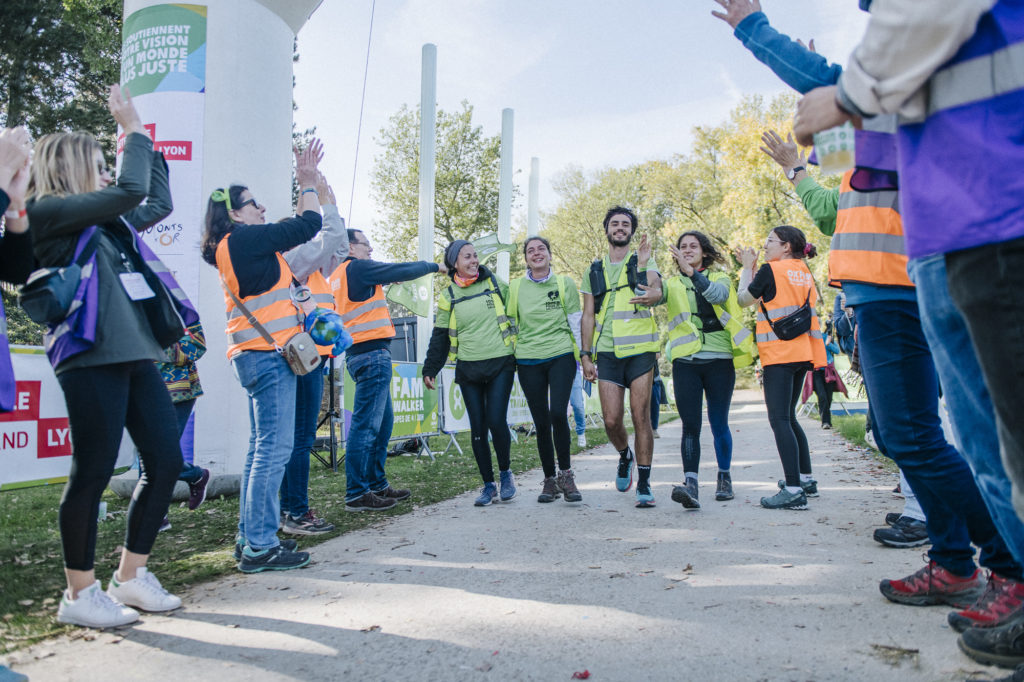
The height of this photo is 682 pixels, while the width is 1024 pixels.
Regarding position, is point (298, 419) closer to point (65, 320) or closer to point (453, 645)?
point (65, 320)

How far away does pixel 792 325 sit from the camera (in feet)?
18.2

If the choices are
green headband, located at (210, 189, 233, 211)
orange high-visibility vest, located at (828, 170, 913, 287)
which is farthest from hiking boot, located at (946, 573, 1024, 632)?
green headband, located at (210, 189, 233, 211)

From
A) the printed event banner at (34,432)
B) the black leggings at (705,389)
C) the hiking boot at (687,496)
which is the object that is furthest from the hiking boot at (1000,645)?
the printed event banner at (34,432)

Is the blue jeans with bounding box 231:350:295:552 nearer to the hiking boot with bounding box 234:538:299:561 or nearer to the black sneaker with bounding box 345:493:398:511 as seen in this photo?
the hiking boot with bounding box 234:538:299:561

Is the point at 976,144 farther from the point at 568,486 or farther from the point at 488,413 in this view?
the point at 488,413

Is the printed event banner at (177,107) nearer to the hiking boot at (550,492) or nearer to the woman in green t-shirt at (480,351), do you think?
the woman in green t-shirt at (480,351)

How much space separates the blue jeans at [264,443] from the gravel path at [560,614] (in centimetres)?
27

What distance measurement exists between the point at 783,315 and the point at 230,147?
17.6 feet

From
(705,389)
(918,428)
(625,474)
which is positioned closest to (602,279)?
(705,389)

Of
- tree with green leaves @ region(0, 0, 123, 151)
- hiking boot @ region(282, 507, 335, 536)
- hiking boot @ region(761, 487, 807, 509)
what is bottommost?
hiking boot @ region(282, 507, 335, 536)

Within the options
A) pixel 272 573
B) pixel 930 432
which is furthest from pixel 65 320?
pixel 930 432

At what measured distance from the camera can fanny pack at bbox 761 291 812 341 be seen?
218 inches

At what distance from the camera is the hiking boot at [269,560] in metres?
3.84

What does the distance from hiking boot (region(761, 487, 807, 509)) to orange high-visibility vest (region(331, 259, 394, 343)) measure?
3.28m
